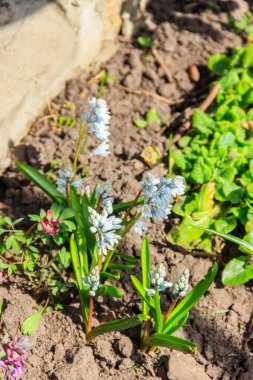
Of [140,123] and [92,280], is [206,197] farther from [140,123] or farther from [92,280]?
[92,280]

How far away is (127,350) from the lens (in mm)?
2824

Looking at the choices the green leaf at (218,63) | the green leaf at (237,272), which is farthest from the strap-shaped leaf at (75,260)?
the green leaf at (218,63)

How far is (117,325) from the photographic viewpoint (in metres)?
2.64

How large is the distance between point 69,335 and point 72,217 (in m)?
0.64

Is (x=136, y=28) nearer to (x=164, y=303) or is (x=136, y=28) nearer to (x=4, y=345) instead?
(x=164, y=303)

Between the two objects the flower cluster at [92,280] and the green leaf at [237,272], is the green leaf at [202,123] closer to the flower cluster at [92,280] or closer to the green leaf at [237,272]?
the green leaf at [237,272]

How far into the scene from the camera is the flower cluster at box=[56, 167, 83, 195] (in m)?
2.95

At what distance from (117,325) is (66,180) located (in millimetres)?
809

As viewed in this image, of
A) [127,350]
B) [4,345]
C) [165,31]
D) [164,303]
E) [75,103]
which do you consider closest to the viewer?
[4,345]

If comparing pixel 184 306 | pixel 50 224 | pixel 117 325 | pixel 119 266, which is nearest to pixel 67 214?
pixel 50 224

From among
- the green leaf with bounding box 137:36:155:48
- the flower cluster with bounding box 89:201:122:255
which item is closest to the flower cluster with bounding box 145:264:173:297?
the flower cluster with bounding box 89:201:122:255

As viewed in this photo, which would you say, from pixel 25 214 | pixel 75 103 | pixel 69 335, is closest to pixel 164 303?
pixel 69 335

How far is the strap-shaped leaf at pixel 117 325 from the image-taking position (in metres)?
2.56

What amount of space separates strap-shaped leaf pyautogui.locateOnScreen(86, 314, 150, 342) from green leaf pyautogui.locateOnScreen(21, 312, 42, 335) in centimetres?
27
